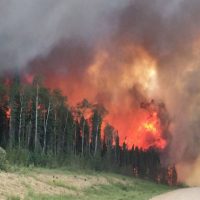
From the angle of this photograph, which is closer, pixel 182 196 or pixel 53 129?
pixel 182 196

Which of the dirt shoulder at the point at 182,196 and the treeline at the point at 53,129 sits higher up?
the treeline at the point at 53,129

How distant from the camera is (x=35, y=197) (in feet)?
144

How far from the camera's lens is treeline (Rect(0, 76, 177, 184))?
11328 cm

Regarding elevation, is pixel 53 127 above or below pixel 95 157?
above

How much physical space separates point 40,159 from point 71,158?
64.0ft

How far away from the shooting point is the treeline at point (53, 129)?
113m

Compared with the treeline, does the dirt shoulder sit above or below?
below

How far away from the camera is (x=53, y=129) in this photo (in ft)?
427

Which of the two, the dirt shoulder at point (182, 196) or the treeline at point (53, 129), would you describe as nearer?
the dirt shoulder at point (182, 196)

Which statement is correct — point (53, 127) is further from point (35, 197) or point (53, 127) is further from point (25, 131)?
point (35, 197)

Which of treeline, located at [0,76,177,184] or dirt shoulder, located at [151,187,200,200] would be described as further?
treeline, located at [0,76,177,184]

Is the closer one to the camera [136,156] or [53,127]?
[53,127]

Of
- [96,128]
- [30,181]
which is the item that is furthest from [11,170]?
[96,128]

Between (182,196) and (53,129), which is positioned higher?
(53,129)
